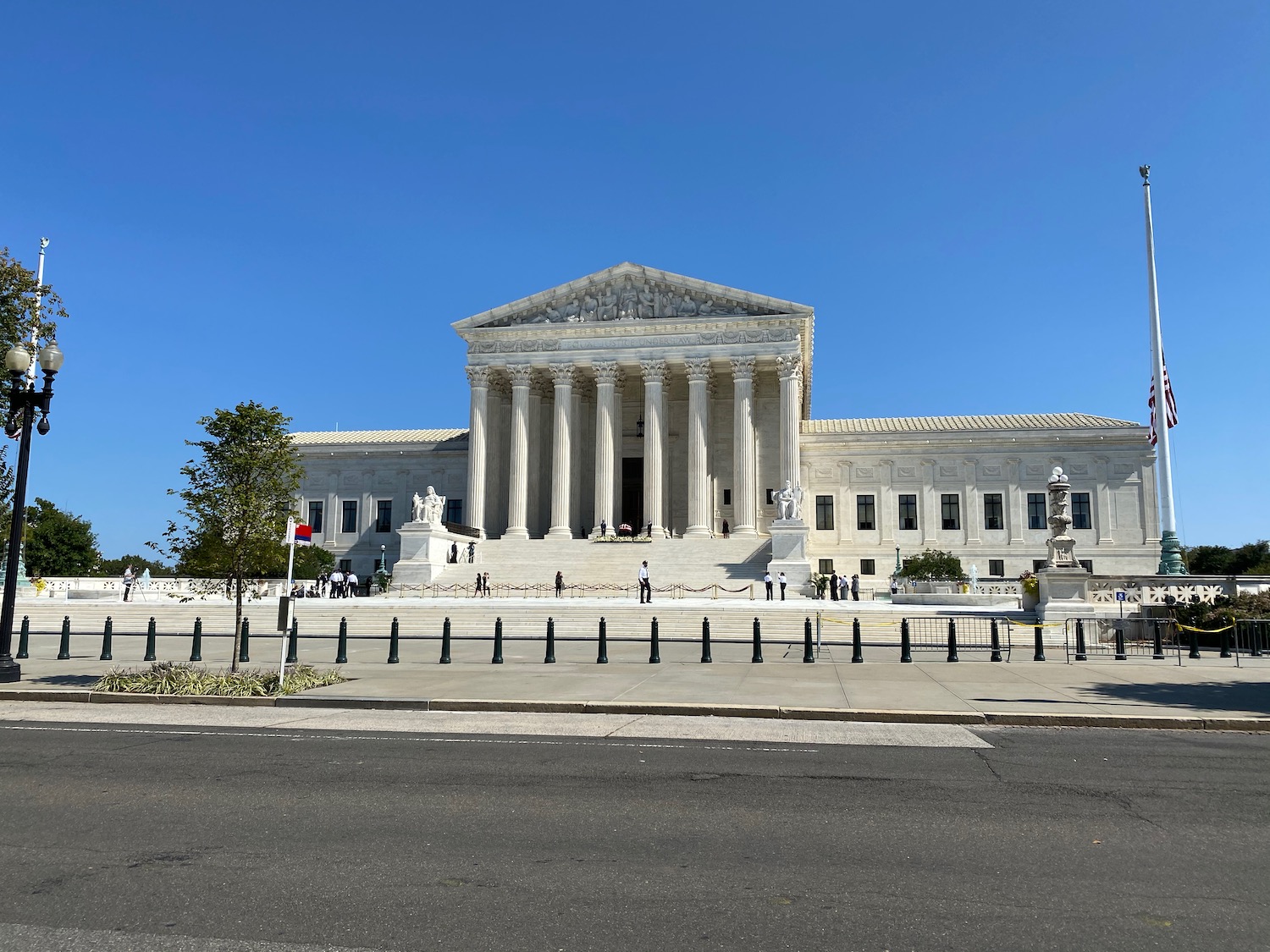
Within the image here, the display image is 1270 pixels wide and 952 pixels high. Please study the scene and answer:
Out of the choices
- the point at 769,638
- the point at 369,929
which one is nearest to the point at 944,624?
the point at 769,638

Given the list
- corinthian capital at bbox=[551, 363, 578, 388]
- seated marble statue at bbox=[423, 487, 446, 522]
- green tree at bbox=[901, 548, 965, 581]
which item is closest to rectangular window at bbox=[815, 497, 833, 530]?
green tree at bbox=[901, 548, 965, 581]

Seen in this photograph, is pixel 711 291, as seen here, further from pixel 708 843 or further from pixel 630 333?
pixel 708 843

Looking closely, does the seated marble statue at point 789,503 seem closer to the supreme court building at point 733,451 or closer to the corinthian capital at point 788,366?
the supreme court building at point 733,451

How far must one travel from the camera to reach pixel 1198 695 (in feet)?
47.1

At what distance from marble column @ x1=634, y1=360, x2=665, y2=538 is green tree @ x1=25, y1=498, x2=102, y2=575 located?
37324 mm

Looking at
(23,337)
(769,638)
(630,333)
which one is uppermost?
(630,333)

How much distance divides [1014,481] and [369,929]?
209ft

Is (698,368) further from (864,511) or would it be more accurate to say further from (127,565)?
(127,565)

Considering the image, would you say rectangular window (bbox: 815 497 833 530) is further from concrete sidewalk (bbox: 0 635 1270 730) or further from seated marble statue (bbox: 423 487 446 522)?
concrete sidewalk (bbox: 0 635 1270 730)

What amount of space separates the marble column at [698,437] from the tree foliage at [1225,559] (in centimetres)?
3133

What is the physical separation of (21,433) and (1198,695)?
21424 mm

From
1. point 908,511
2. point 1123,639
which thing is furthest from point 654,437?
point 1123,639

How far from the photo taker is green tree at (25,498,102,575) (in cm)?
5609

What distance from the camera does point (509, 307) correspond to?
60.8 metres
